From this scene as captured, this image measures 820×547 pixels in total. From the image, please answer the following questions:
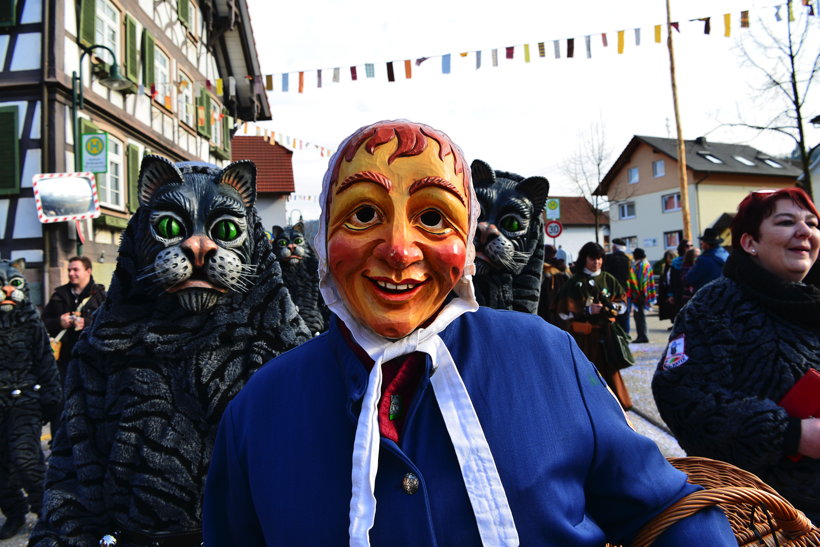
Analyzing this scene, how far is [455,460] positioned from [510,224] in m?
2.20

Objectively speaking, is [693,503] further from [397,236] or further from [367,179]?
[367,179]

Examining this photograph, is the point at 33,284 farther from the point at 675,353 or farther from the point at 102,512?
the point at 675,353

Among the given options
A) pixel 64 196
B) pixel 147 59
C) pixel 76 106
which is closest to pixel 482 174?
pixel 64 196

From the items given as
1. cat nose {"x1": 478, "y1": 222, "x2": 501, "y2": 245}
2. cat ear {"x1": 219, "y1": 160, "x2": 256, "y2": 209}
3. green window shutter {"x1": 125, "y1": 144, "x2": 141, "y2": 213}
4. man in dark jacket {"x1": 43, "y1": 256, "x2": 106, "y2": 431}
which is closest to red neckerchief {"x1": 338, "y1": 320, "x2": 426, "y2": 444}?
cat ear {"x1": 219, "y1": 160, "x2": 256, "y2": 209}

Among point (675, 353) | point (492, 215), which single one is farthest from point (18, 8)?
point (675, 353)

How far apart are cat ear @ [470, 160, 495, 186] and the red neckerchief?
2.17 metres

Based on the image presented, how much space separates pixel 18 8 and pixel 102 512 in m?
11.7

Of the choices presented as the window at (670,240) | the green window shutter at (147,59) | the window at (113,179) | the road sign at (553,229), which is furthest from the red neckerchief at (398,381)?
the window at (670,240)

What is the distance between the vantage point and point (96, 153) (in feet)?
33.7

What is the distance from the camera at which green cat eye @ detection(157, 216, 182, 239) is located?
2049 mm

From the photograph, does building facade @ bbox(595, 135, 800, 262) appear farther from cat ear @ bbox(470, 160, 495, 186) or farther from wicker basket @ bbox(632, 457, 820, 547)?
wicker basket @ bbox(632, 457, 820, 547)

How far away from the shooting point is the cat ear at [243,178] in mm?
2232

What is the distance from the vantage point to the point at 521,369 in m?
1.24

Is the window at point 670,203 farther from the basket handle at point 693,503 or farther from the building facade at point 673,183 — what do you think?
the basket handle at point 693,503
